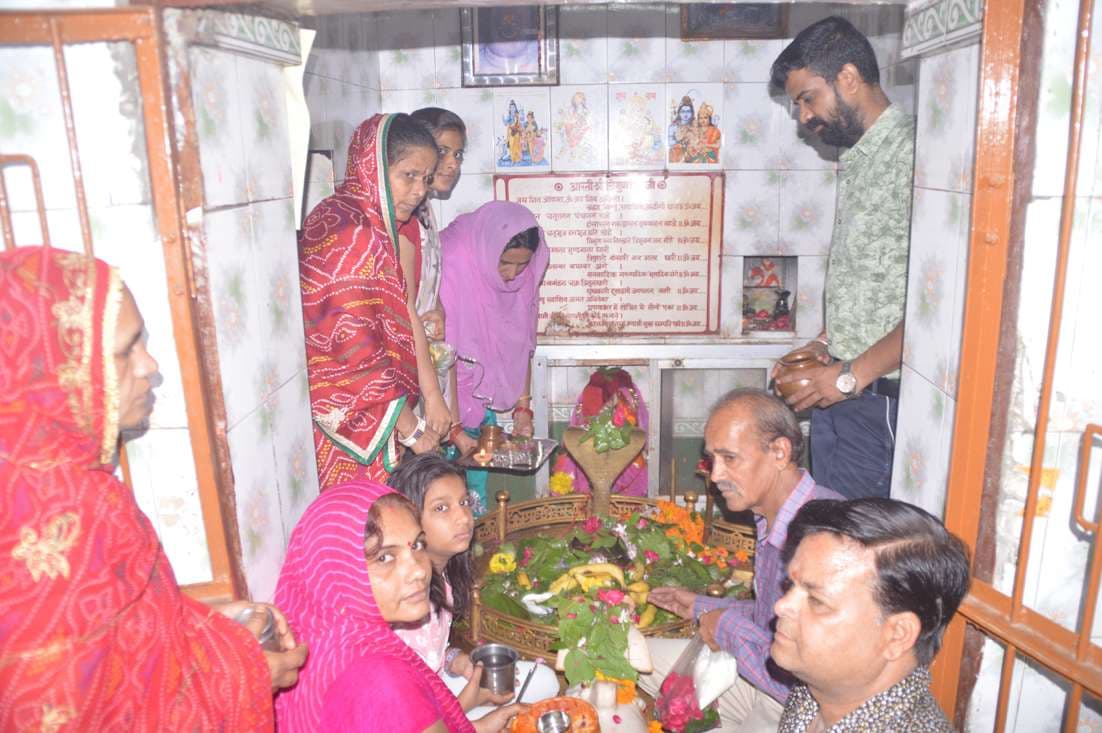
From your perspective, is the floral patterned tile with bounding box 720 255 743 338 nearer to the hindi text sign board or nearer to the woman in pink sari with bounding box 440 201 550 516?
Answer: the hindi text sign board

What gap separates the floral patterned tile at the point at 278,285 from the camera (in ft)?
6.14

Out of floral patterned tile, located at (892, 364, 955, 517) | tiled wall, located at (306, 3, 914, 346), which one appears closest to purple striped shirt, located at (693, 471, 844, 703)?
floral patterned tile, located at (892, 364, 955, 517)

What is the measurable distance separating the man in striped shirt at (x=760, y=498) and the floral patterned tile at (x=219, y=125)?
1.53 metres

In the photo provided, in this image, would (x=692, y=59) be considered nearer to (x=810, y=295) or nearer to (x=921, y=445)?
(x=810, y=295)

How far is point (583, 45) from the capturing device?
184 inches

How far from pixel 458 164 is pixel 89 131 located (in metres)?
2.78

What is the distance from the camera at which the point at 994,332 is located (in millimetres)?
1720

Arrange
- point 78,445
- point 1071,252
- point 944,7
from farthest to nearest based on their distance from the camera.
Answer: point 944,7
point 1071,252
point 78,445

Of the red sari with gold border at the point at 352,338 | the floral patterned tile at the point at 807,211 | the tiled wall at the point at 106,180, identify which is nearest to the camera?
the tiled wall at the point at 106,180

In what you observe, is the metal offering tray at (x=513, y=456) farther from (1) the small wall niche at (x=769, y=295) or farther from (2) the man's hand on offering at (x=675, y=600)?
(1) the small wall niche at (x=769, y=295)

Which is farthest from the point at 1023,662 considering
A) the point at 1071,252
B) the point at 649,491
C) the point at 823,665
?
the point at 649,491

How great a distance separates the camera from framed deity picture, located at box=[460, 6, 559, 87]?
4605 millimetres

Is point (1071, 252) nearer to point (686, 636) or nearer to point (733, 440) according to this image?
point (733, 440)

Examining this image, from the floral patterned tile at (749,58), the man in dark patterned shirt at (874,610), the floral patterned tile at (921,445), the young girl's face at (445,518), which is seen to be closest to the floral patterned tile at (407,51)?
the floral patterned tile at (749,58)
